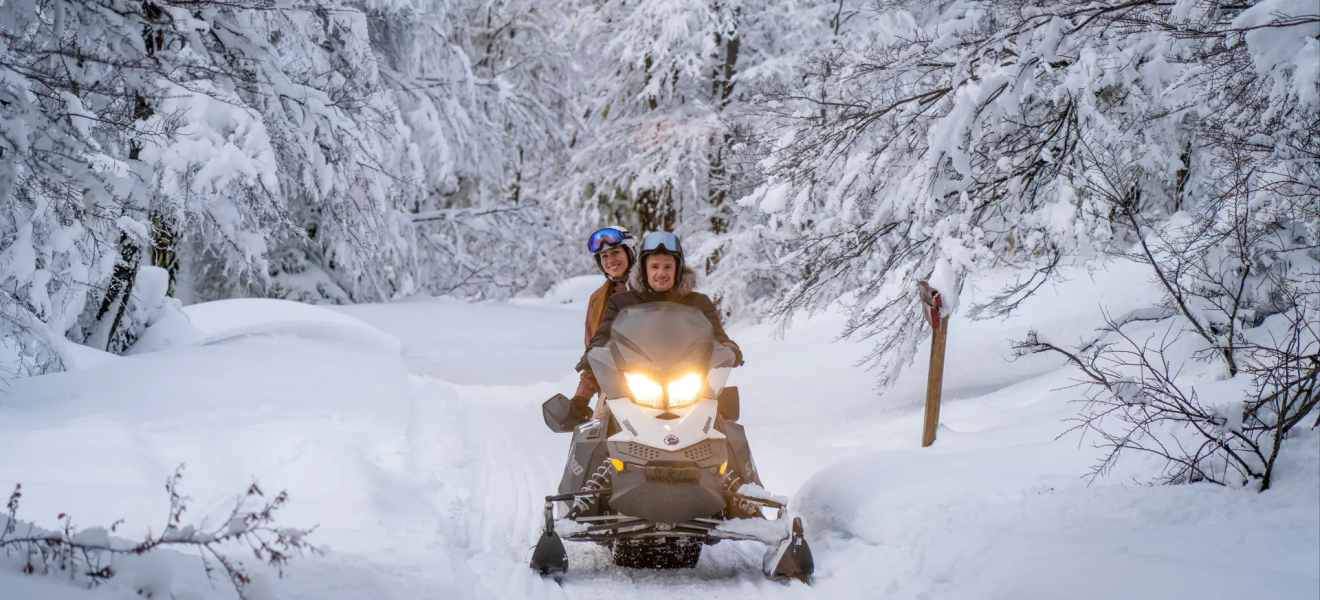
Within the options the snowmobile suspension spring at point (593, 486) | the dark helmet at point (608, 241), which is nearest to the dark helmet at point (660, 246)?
the dark helmet at point (608, 241)

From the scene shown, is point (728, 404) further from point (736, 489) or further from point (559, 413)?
point (559, 413)

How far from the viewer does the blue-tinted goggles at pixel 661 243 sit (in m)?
5.50

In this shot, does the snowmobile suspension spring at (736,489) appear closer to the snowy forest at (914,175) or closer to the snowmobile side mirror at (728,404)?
the snowmobile side mirror at (728,404)

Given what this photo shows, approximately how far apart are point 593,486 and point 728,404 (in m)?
0.89

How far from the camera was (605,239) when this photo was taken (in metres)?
6.41

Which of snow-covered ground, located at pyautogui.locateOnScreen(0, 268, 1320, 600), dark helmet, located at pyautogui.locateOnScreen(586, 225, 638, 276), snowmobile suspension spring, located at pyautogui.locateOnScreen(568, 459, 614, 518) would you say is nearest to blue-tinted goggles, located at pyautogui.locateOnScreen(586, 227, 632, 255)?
dark helmet, located at pyautogui.locateOnScreen(586, 225, 638, 276)

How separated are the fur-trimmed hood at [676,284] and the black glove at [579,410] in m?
0.75

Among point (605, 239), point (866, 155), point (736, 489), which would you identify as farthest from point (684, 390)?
point (866, 155)

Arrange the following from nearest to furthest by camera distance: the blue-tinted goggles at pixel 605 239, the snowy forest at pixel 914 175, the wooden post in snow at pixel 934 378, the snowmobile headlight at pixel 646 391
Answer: the snowy forest at pixel 914 175, the snowmobile headlight at pixel 646 391, the blue-tinted goggles at pixel 605 239, the wooden post in snow at pixel 934 378

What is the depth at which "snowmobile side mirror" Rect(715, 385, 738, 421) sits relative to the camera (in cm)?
531

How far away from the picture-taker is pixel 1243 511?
4543mm

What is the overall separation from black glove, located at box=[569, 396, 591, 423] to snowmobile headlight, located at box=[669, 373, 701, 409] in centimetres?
90

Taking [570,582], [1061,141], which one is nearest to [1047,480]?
[1061,141]

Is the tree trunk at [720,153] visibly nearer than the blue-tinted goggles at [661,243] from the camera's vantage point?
No
